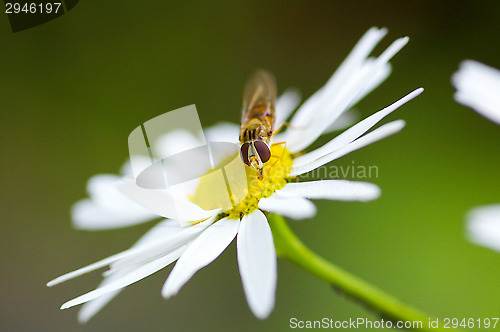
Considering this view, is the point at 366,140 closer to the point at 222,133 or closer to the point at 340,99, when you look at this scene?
the point at 340,99

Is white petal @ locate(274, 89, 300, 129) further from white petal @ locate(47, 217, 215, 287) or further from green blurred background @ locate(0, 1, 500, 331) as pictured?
white petal @ locate(47, 217, 215, 287)

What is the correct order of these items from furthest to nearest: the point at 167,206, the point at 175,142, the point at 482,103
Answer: the point at 175,142, the point at 167,206, the point at 482,103

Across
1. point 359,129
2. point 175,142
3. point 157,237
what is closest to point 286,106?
point 175,142

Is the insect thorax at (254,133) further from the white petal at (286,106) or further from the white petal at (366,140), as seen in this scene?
the white petal at (286,106)

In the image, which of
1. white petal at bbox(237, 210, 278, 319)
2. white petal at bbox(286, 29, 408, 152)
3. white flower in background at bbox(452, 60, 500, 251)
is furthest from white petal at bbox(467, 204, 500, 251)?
white petal at bbox(286, 29, 408, 152)

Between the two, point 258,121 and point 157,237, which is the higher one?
point 258,121

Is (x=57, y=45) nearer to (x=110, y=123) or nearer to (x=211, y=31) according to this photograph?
(x=110, y=123)
